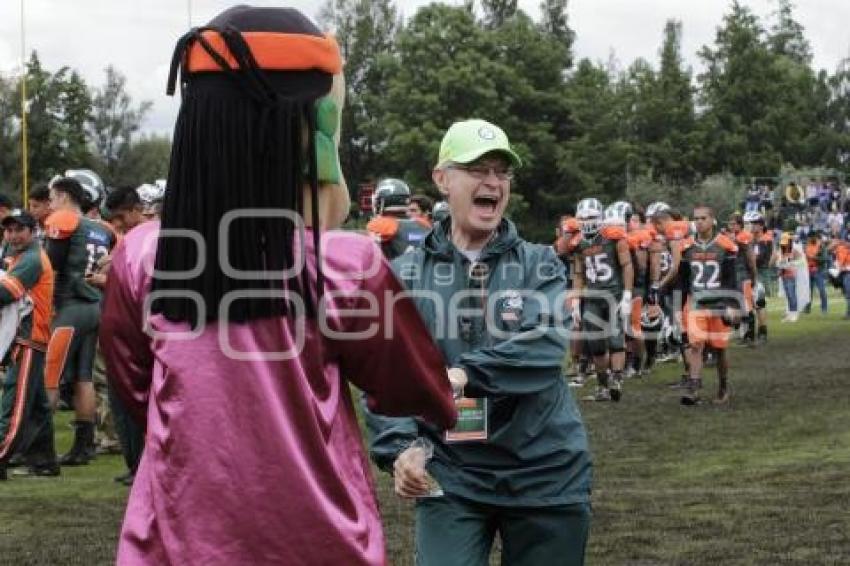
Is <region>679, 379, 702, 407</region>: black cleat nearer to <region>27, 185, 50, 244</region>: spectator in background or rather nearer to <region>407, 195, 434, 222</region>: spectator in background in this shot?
<region>407, 195, 434, 222</region>: spectator in background

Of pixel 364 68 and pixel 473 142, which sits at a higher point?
pixel 364 68

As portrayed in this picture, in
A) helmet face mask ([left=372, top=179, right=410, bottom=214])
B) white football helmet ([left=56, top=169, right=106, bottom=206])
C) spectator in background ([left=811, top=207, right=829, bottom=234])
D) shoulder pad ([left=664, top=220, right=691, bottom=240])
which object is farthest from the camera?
spectator in background ([left=811, top=207, right=829, bottom=234])

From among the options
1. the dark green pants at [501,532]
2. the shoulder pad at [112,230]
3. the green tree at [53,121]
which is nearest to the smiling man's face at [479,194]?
the dark green pants at [501,532]

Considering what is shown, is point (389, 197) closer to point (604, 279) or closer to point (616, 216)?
point (604, 279)

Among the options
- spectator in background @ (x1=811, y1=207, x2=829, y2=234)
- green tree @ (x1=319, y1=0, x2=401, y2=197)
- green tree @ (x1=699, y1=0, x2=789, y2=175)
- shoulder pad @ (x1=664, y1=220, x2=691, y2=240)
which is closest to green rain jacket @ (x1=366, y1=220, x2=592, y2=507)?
shoulder pad @ (x1=664, y1=220, x2=691, y2=240)

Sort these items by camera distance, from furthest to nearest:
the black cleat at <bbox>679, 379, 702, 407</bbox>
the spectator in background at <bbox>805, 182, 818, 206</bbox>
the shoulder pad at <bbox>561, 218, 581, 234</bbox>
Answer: the spectator in background at <bbox>805, 182, 818, 206</bbox>
the shoulder pad at <bbox>561, 218, 581, 234</bbox>
the black cleat at <bbox>679, 379, 702, 407</bbox>

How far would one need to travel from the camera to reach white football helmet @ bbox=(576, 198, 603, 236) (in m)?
16.3

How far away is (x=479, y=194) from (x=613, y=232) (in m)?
12.0

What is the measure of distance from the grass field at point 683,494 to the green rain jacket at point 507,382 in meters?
3.42

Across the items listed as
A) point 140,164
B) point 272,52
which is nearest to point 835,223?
point 140,164

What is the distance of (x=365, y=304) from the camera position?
8.00 ft

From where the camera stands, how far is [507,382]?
12.8ft

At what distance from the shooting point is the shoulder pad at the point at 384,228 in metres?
13.1

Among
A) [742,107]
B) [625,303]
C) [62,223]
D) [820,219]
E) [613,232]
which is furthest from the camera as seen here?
[742,107]
